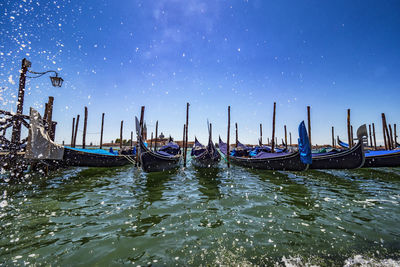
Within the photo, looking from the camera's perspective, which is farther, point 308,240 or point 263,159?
point 263,159

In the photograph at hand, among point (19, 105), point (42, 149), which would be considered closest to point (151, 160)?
point (42, 149)

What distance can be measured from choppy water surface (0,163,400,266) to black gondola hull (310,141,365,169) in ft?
11.7

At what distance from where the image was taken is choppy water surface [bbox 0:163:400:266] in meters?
2.36

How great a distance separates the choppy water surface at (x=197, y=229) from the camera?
236 cm

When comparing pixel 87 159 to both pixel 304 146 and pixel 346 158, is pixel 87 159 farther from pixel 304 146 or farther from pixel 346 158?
pixel 346 158

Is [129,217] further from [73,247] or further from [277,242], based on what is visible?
[277,242]

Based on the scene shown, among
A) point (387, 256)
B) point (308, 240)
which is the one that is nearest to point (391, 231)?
point (387, 256)

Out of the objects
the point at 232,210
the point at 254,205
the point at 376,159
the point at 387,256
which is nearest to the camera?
the point at 387,256

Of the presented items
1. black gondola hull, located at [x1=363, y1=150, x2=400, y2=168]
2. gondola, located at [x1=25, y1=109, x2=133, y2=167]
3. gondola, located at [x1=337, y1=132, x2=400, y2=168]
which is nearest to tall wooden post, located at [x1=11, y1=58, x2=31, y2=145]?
gondola, located at [x1=25, y1=109, x2=133, y2=167]

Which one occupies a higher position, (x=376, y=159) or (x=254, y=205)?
(x=376, y=159)

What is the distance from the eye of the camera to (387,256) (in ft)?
7.76

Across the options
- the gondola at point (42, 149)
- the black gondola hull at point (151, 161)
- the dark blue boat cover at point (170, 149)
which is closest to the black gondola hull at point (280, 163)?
the black gondola hull at point (151, 161)

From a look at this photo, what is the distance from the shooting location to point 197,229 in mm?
3154

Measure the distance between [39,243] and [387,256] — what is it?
16.8ft
